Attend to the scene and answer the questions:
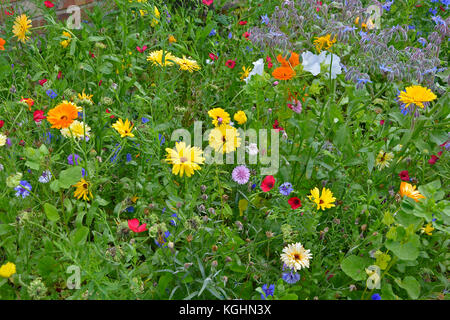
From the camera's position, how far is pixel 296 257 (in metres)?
1.53

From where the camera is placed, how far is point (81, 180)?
1.70 m

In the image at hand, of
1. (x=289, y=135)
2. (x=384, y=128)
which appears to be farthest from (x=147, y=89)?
(x=384, y=128)

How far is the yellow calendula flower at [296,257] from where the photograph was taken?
1.51 m

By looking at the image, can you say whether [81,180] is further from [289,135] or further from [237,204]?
[289,135]

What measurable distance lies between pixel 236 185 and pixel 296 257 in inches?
18.1

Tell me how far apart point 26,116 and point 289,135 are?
1.23 meters

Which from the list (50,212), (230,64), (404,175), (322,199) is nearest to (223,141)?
(322,199)

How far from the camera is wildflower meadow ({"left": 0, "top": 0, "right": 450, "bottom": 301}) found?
145cm

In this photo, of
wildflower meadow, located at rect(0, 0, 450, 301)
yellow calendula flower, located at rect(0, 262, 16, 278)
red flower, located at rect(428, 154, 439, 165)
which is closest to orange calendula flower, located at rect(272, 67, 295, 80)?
wildflower meadow, located at rect(0, 0, 450, 301)

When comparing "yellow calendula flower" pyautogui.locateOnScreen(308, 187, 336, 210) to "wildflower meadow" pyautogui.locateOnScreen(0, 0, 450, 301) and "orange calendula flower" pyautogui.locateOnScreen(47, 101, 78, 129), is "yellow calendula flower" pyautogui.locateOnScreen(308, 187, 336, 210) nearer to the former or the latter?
"wildflower meadow" pyautogui.locateOnScreen(0, 0, 450, 301)

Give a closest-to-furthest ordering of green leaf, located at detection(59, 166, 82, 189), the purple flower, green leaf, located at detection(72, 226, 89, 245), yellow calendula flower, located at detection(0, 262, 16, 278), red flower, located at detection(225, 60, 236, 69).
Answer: yellow calendula flower, located at detection(0, 262, 16, 278)
green leaf, located at detection(72, 226, 89, 245)
green leaf, located at detection(59, 166, 82, 189)
the purple flower
red flower, located at detection(225, 60, 236, 69)

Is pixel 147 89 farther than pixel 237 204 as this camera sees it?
Yes

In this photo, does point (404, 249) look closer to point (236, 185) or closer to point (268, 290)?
point (268, 290)

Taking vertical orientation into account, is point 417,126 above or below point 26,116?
below
